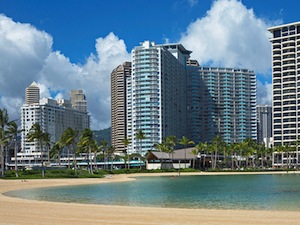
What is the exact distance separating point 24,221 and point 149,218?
675 cm

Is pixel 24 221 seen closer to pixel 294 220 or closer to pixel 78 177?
pixel 294 220

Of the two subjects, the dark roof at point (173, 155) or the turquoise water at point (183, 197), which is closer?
the turquoise water at point (183, 197)

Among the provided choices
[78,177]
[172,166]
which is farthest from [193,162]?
[78,177]

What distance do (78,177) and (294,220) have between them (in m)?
81.4

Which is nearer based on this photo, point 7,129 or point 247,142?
point 7,129

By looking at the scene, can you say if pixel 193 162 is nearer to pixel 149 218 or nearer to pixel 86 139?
pixel 86 139

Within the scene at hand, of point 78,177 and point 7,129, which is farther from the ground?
point 7,129

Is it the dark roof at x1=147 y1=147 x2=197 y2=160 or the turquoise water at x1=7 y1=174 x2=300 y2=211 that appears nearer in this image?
the turquoise water at x1=7 y1=174 x2=300 y2=211

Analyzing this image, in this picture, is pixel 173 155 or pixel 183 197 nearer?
pixel 183 197

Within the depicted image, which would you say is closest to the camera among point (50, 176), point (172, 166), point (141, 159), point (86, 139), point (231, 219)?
point (231, 219)

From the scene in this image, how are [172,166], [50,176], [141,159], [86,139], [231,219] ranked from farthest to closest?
[141,159]
[172,166]
[86,139]
[50,176]
[231,219]

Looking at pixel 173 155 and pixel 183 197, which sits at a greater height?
pixel 183 197

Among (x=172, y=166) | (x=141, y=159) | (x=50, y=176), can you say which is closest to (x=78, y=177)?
(x=50, y=176)

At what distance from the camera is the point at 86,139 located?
4742 inches
